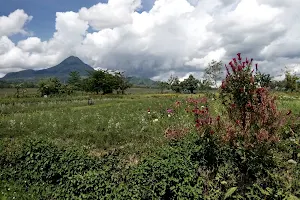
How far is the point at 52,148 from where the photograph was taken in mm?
7129

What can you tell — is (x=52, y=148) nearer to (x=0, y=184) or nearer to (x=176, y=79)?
(x=0, y=184)

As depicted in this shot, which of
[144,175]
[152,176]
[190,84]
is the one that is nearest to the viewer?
[152,176]

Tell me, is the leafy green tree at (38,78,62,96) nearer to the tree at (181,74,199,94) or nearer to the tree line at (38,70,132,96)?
the tree line at (38,70,132,96)

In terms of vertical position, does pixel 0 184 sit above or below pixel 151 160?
below

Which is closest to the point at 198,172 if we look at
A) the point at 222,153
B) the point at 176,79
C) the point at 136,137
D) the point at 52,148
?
the point at 222,153

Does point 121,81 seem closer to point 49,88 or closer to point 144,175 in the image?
point 49,88

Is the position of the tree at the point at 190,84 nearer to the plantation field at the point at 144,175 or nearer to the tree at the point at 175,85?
the tree at the point at 175,85

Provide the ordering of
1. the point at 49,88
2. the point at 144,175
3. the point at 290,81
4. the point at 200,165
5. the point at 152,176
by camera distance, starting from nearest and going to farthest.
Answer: the point at 152,176
the point at 144,175
the point at 200,165
the point at 290,81
the point at 49,88

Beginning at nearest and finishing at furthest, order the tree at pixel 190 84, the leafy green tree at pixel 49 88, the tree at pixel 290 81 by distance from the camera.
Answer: the tree at pixel 290 81 < the leafy green tree at pixel 49 88 < the tree at pixel 190 84

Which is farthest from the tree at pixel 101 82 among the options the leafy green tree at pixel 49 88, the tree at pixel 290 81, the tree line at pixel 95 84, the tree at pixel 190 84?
the tree at pixel 290 81

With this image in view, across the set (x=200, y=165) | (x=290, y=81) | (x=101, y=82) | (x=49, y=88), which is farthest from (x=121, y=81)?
(x=200, y=165)

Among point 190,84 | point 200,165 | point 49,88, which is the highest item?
point 190,84

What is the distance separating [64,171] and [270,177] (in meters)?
4.71

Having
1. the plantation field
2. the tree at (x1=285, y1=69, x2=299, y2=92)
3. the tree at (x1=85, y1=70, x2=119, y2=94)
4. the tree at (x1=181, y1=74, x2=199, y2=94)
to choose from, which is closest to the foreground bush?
the plantation field
